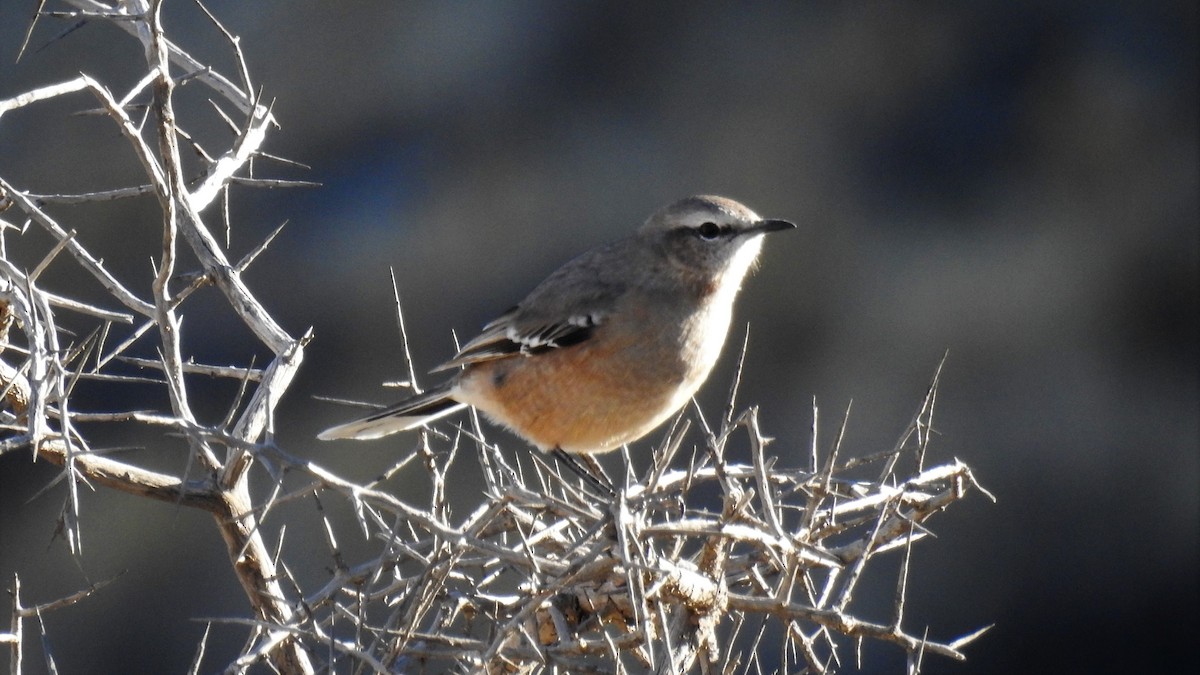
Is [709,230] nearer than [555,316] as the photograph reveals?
No

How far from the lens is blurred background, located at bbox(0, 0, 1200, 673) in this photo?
29.1ft

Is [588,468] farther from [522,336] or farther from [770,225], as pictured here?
[770,225]

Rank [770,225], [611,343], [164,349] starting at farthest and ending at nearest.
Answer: [770,225], [611,343], [164,349]

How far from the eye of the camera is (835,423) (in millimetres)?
9102

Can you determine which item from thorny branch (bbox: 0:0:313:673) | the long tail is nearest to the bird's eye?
the long tail

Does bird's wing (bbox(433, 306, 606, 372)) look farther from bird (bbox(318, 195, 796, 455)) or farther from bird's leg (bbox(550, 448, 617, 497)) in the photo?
bird's leg (bbox(550, 448, 617, 497))

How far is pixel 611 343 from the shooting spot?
16.3 feet

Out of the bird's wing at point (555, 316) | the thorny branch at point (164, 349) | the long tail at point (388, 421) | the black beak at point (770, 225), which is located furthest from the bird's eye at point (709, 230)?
the thorny branch at point (164, 349)

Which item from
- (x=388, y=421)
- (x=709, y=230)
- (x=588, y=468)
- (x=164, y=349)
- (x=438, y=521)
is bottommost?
(x=588, y=468)

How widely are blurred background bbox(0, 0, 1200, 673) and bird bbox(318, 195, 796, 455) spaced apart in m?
2.94

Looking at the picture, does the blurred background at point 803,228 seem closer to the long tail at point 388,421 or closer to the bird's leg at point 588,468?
the bird's leg at point 588,468

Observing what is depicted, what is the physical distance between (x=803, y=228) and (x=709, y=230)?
4.39 meters

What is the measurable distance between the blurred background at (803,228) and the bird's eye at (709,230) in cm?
301

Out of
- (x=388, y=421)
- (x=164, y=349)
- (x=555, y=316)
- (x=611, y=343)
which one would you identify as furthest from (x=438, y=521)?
(x=555, y=316)
